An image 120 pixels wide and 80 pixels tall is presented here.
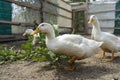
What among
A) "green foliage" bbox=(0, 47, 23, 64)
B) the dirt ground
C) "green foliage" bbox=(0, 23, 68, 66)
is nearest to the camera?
the dirt ground

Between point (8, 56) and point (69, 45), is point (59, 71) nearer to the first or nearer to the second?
point (69, 45)

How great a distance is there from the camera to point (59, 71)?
3.43 metres

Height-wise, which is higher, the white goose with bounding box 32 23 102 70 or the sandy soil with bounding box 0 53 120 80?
the white goose with bounding box 32 23 102 70

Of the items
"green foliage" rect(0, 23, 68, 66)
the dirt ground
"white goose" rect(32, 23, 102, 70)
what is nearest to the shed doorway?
"green foliage" rect(0, 23, 68, 66)

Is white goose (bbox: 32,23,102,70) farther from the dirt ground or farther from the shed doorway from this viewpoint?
the shed doorway

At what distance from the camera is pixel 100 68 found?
3.60 metres

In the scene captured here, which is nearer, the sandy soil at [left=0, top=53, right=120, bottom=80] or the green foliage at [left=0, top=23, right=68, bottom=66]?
the sandy soil at [left=0, top=53, right=120, bottom=80]

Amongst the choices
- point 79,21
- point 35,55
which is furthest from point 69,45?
point 79,21

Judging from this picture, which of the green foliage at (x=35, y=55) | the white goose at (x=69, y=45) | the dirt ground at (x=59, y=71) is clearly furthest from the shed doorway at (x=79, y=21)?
the white goose at (x=69, y=45)

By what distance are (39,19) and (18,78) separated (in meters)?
4.83

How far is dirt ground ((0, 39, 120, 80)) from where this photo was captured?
125 inches

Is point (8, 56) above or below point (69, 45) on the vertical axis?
below

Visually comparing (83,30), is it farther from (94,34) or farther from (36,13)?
(94,34)

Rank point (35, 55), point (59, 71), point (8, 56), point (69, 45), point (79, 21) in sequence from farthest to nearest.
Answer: point (79, 21), point (8, 56), point (35, 55), point (59, 71), point (69, 45)
